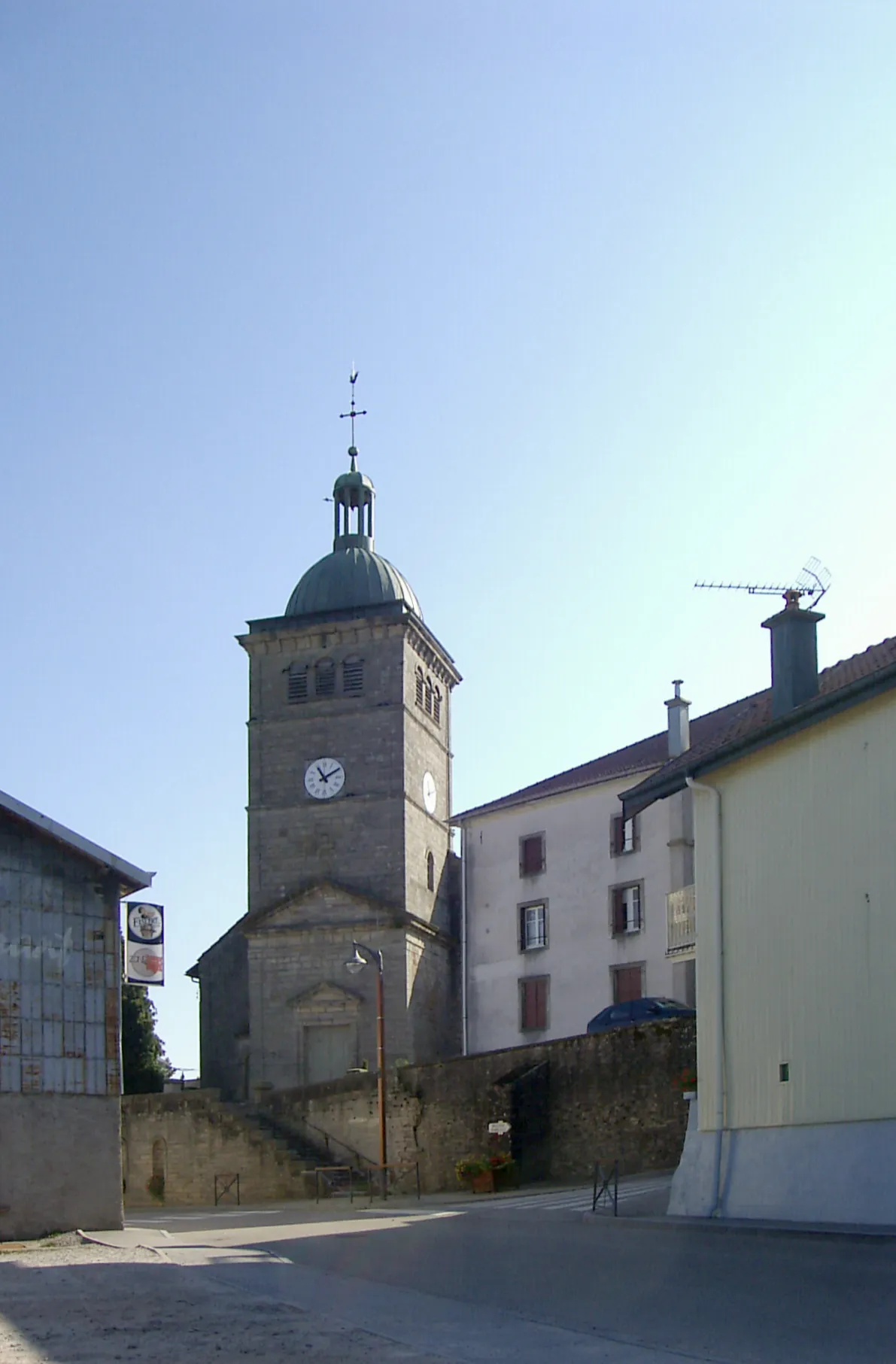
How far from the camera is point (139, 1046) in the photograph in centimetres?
5178

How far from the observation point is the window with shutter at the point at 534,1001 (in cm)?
4481

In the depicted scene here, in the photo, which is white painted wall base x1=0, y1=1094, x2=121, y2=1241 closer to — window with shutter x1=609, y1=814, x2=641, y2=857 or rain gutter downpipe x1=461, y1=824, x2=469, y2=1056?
window with shutter x1=609, y1=814, x2=641, y2=857

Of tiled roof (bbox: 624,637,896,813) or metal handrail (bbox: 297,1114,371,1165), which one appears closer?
tiled roof (bbox: 624,637,896,813)

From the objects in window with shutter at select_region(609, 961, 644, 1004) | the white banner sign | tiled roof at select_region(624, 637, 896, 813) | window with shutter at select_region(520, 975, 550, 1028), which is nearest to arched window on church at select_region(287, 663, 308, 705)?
window with shutter at select_region(520, 975, 550, 1028)

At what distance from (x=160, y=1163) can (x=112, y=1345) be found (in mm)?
30129

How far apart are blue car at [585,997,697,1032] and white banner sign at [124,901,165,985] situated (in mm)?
8856

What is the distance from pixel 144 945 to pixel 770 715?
39.1 feet

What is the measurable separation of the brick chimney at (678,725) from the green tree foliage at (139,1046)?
18.4 m

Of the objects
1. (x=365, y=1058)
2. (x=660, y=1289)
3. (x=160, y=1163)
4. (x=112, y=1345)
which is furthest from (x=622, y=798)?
(x=365, y=1058)

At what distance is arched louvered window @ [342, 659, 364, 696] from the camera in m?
50.4

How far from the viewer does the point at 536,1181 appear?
102 ft

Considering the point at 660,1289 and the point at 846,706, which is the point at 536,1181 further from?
the point at 660,1289

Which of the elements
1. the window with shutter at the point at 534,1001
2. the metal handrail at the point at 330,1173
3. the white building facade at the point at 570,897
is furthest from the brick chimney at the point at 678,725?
the metal handrail at the point at 330,1173

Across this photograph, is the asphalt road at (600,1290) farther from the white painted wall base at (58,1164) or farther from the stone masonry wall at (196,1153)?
the stone masonry wall at (196,1153)
